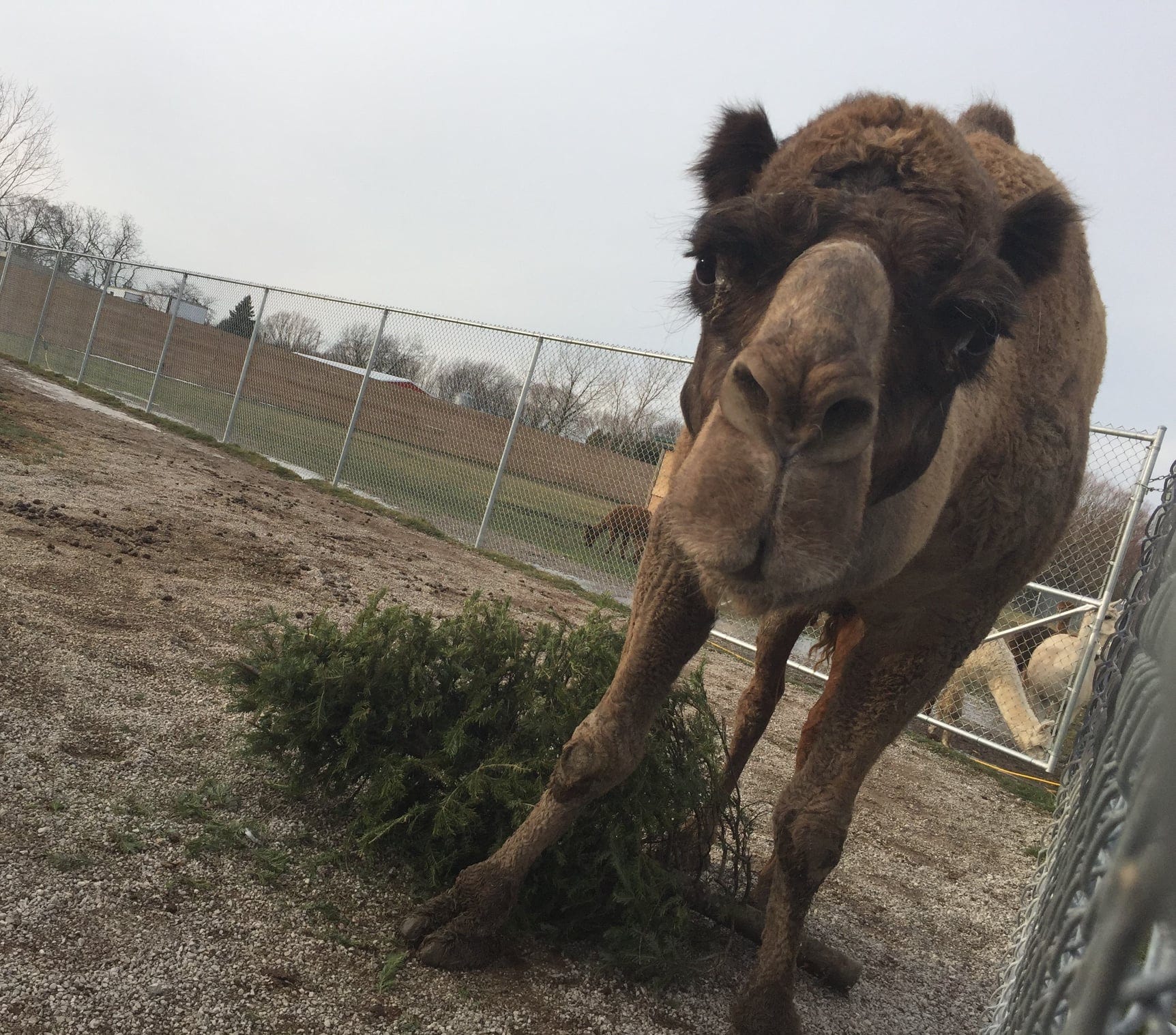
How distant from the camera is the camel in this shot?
5.71 ft

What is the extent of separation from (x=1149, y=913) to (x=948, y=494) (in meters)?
2.35

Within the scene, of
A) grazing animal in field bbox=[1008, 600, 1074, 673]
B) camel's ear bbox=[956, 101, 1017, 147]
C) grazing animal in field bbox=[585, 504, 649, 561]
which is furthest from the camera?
grazing animal in field bbox=[585, 504, 649, 561]

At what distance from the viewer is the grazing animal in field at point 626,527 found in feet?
31.7

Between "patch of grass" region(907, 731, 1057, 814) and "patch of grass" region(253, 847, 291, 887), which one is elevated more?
"patch of grass" region(253, 847, 291, 887)

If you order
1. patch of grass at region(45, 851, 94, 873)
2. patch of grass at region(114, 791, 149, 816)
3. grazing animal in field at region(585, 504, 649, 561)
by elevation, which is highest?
grazing animal in field at region(585, 504, 649, 561)

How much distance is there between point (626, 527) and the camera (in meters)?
9.91

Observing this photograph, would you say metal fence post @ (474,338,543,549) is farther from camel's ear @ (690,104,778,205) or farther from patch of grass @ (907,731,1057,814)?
camel's ear @ (690,104,778,205)

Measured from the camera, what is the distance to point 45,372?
1764cm

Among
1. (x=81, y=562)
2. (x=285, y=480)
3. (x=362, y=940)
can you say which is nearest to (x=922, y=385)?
(x=362, y=940)

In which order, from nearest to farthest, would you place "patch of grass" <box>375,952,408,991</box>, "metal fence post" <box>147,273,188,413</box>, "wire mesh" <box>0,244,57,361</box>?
"patch of grass" <box>375,952,408,991</box>
"metal fence post" <box>147,273,188,413</box>
"wire mesh" <box>0,244,57,361</box>

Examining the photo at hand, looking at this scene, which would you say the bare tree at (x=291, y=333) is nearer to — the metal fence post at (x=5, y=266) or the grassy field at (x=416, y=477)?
the grassy field at (x=416, y=477)

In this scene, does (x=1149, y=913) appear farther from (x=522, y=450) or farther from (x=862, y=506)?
(x=522, y=450)

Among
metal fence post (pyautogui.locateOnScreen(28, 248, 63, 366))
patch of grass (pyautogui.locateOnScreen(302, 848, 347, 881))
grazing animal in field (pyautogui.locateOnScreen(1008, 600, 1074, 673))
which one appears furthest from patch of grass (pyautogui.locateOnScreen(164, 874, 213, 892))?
metal fence post (pyautogui.locateOnScreen(28, 248, 63, 366))

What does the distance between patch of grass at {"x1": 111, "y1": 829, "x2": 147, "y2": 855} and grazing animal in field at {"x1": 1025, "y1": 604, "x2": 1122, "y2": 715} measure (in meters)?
7.24
